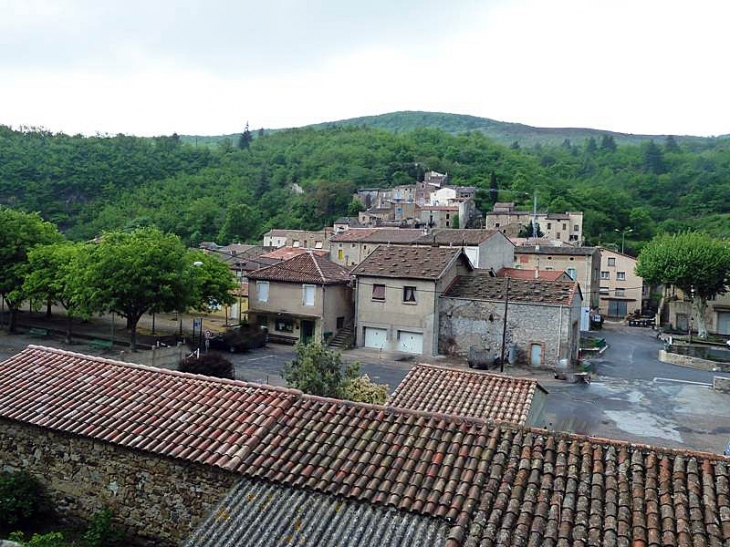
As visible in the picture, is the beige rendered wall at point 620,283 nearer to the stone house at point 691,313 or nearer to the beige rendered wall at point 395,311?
the stone house at point 691,313

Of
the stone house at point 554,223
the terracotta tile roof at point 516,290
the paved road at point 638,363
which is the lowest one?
the paved road at point 638,363

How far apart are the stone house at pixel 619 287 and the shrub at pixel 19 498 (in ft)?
176

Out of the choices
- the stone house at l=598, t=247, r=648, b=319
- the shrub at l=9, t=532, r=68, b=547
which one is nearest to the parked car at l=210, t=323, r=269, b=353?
the shrub at l=9, t=532, r=68, b=547

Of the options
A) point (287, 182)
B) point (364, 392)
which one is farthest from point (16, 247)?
point (287, 182)

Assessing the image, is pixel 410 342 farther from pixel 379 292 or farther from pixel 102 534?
pixel 102 534

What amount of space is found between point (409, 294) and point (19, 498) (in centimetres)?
2521

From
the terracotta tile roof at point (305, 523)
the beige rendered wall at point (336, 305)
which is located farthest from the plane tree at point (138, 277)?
the terracotta tile roof at point (305, 523)

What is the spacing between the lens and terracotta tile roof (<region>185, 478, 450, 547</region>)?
689 centimetres

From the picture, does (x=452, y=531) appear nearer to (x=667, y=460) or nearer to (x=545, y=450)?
(x=545, y=450)

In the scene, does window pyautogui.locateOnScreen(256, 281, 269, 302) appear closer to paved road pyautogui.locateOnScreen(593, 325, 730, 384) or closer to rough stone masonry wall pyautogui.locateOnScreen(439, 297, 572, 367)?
rough stone masonry wall pyautogui.locateOnScreen(439, 297, 572, 367)

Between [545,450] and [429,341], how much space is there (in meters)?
24.7

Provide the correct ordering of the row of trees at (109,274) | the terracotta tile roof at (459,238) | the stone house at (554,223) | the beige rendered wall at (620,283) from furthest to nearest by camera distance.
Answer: the stone house at (554,223), the beige rendered wall at (620,283), the terracotta tile roof at (459,238), the row of trees at (109,274)

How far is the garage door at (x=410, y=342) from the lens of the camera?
33094mm

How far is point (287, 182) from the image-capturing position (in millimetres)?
108000
